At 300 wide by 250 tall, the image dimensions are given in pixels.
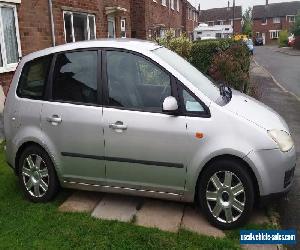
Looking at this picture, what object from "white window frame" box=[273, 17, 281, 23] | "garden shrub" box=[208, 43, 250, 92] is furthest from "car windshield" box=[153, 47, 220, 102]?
"white window frame" box=[273, 17, 281, 23]

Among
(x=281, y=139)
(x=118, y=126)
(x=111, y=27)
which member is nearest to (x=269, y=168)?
(x=281, y=139)

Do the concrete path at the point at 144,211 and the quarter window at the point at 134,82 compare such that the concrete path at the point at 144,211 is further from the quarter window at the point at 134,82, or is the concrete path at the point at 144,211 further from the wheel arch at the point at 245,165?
the quarter window at the point at 134,82

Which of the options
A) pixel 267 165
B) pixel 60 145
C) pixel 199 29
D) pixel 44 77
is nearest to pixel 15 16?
pixel 44 77

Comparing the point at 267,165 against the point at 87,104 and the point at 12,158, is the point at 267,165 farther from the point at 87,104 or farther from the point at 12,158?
the point at 12,158

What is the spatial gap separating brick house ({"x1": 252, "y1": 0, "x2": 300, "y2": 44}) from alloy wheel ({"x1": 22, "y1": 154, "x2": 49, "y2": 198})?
82.6 m

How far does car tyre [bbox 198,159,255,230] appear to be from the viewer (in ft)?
13.4

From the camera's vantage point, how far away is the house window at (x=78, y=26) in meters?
13.0

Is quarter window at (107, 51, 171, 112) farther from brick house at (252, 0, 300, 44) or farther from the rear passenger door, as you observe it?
brick house at (252, 0, 300, 44)

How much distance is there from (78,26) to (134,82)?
10.6 meters

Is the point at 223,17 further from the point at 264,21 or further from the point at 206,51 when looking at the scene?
the point at 206,51

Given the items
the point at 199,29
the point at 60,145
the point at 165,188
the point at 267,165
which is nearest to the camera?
the point at 267,165

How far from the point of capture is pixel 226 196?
4164 mm

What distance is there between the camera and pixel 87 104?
181 inches

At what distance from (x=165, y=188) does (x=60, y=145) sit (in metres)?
1.43
